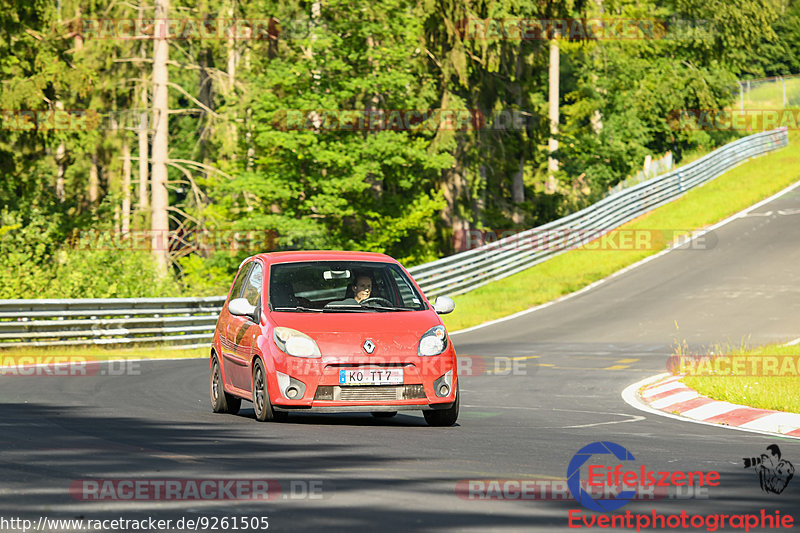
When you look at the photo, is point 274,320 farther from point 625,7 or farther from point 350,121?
point 625,7

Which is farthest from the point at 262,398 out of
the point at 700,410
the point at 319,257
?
the point at 700,410

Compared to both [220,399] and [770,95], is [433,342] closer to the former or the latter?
[220,399]

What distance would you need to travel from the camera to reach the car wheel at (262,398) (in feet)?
36.7

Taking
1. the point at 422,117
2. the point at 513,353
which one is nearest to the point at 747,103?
the point at 422,117

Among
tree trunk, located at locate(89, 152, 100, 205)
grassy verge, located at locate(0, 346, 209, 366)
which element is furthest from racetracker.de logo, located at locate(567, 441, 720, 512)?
tree trunk, located at locate(89, 152, 100, 205)

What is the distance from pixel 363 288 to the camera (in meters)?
12.2

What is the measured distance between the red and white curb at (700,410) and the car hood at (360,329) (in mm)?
3426

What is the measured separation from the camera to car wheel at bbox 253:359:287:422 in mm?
11172

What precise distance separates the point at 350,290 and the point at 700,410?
4323 mm

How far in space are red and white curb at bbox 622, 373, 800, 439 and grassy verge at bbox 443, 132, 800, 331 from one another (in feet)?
41.2

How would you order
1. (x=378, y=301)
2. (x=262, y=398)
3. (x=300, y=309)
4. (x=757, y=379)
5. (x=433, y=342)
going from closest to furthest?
(x=433, y=342) < (x=262, y=398) < (x=300, y=309) < (x=378, y=301) < (x=757, y=379)

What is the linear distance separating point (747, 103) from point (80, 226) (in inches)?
1949

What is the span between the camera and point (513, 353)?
22.3 m

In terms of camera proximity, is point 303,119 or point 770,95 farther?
point 770,95
